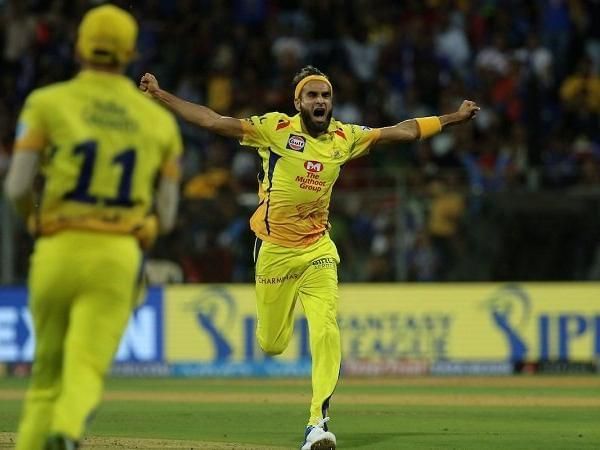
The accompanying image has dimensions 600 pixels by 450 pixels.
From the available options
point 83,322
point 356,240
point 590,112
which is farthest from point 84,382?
point 590,112

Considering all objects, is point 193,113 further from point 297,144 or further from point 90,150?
point 90,150

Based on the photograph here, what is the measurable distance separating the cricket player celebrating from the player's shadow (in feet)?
2.90

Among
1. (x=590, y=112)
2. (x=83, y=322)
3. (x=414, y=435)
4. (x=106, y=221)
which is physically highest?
(x=590, y=112)

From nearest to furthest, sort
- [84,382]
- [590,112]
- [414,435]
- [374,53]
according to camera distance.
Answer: [84,382] < [414,435] < [590,112] < [374,53]

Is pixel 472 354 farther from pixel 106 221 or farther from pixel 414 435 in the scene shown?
pixel 106 221

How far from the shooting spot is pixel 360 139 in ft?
36.1

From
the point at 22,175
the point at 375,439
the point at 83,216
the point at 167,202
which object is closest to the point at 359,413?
the point at 375,439

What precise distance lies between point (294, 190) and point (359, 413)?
10.4 ft

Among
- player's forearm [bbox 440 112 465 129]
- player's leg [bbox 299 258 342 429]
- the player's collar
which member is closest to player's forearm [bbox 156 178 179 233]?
the player's collar

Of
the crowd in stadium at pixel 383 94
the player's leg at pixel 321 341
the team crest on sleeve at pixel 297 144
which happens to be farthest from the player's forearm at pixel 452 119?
the crowd in stadium at pixel 383 94

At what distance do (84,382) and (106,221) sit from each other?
0.71 meters

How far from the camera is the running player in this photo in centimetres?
639

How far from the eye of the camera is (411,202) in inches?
707

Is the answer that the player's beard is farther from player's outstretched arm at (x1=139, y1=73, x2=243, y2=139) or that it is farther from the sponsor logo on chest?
player's outstretched arm at (x1=139, y1=73, x2=243, y2=139)
